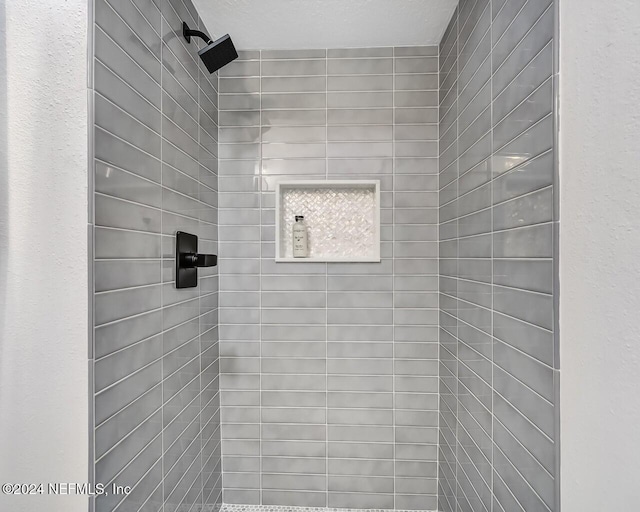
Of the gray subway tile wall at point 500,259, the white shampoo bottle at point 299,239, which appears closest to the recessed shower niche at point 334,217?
the white shampoo bottle at point 299,239

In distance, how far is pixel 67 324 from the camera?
0.83m

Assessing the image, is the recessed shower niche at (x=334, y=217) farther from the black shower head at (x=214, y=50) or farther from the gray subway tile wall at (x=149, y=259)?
the black shower head at (x=214, y=50)

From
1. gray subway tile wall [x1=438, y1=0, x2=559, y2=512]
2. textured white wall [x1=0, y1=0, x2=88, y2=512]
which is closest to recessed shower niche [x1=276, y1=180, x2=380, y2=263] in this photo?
gray subway tile wall [x1=438, y1=0, x2=559, y2=512]

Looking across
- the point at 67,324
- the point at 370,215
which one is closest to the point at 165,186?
the point at 67,324

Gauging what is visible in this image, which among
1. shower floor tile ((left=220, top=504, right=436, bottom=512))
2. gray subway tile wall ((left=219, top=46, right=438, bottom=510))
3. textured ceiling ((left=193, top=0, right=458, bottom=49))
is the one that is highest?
textured ceiling ((left=193, top=0, right=458, bottom=49))

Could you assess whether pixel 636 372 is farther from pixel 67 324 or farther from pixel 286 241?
pixel 286 241

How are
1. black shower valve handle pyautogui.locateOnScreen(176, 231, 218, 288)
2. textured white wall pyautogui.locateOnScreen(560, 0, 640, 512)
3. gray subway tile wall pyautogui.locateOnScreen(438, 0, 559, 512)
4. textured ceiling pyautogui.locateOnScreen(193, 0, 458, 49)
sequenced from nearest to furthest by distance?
textured white wall pyautogui.locateOnScreen(560, 0, 640, 512) < gray subway tile wall pyautogui.locateOnScreen(438, 0, 559, 512) < black shower valve handle pyautogui.locateOnScreen(176, 231, 218, 288) < textured ceiling pyautogui.locateOnScreen(193, 0, 458, 49)

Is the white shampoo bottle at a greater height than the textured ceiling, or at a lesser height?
lesser

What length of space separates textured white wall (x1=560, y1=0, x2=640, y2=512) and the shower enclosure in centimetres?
5

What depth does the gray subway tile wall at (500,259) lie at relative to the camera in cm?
82

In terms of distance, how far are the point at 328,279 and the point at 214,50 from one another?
3.52 ft

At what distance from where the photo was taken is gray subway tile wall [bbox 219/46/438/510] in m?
1.82

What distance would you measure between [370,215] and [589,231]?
1.25 metres

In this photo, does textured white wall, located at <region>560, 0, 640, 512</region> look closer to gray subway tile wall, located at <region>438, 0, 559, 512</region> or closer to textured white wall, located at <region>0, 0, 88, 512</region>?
gray subway tile wall, located at <region>438, 0, 559, 512</region>
